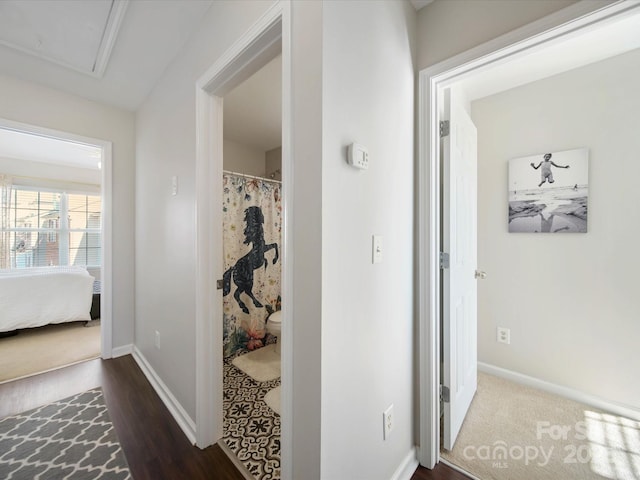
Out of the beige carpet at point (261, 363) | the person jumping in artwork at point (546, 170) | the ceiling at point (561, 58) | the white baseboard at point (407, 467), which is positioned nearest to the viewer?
the white baseboard at point (407, 467)

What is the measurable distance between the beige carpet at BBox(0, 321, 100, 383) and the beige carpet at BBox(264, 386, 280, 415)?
77.6 inches

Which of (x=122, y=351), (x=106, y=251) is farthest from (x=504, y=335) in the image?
(x=106, y=251)

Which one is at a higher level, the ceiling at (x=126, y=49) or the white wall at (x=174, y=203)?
the ceiling at (x=126, y=49)

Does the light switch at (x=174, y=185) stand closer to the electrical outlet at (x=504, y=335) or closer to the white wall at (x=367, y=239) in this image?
the white wall at (x=367, y=239)

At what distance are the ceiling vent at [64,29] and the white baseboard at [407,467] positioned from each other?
2.80 m

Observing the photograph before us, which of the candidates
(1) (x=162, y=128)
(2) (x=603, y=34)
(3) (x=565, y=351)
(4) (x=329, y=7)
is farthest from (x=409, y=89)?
(3) (x=565, y=351)

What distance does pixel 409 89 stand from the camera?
53.9 inches

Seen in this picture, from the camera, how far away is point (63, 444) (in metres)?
1.53

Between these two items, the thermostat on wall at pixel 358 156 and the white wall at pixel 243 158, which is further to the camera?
the white wall at pixel 243 158

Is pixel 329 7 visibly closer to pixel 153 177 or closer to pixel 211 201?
pixel 211 201

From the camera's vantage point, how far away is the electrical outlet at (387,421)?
1164mm

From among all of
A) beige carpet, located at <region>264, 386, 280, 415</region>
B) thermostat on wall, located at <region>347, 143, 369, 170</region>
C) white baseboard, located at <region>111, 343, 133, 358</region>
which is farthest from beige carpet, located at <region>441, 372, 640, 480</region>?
white baseboard, located at <region>111, 343, 133, 358</region>

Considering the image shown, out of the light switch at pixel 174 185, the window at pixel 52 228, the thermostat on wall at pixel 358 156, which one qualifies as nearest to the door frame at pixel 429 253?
the thermostat on wall at pixel 358 156

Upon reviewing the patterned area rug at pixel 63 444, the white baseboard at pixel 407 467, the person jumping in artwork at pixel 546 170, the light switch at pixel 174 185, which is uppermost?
the person jumping in artwork at pixel 546 170
